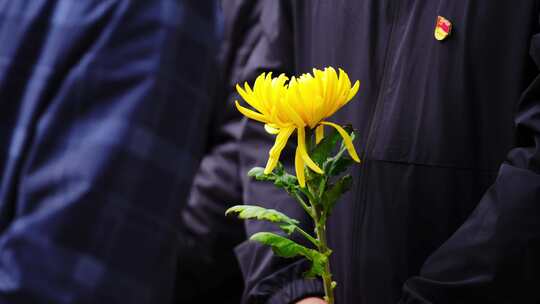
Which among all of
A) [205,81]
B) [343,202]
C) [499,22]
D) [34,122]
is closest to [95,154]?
[34,122]

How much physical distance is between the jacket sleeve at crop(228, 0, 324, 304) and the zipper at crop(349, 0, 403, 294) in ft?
0.45

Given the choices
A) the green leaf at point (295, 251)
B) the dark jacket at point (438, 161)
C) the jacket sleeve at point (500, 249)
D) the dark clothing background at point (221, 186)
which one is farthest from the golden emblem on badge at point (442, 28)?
the dark clothing background at point (221, 186)

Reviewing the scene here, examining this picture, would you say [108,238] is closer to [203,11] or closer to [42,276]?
[42,276]

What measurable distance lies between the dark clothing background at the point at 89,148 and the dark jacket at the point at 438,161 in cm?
41

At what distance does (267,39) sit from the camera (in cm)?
197

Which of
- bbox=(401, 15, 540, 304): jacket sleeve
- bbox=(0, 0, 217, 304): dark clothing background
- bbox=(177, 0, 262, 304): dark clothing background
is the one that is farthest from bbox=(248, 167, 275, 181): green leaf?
bbox=(177, 0, 262, 304): dark clothing background

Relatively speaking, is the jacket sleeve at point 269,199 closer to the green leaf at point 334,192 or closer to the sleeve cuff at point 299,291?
the sleeve cuff at point 299,291

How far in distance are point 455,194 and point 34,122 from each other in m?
0.73

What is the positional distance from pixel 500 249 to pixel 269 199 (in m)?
0.57

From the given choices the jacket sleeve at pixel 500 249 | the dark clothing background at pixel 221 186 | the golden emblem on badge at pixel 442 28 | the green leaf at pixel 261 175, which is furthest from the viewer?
the dark clothing background at pixel 221 186

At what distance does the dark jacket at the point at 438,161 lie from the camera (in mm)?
1344

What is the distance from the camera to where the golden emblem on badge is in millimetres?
1493

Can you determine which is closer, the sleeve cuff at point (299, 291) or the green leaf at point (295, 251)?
the green leaf at point (295, 251)

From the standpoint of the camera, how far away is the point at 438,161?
1504 millimetres
